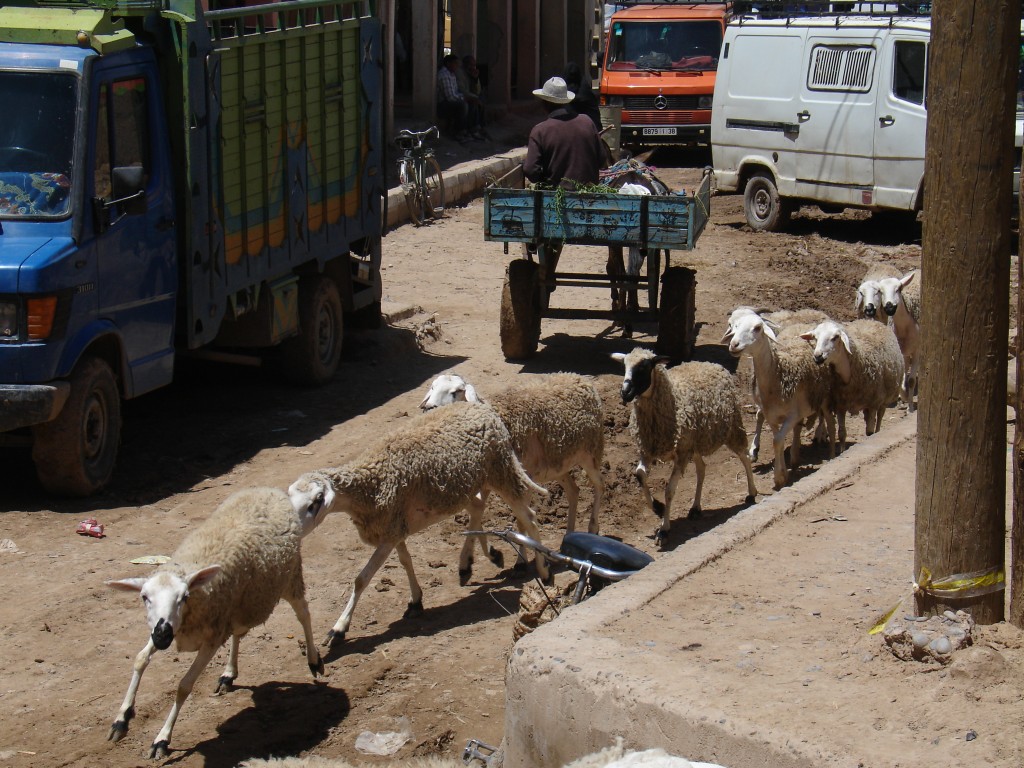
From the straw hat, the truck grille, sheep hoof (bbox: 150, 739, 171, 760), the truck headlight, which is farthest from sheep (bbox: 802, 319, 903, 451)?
the truck grille

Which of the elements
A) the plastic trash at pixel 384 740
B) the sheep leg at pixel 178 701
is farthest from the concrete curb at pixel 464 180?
the plastic trash at pixel 384 740

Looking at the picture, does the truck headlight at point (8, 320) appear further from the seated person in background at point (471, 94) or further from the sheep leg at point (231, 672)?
the seated person in background at point (471, 94)

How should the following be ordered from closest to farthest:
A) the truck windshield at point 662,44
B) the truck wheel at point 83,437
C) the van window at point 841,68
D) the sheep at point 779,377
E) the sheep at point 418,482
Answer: the sheep at point 418,482 < the truck wheel at point 83,437 < the sheep at point 779,377 < the van window at point 841,68 < the truck windshield at point 662,44

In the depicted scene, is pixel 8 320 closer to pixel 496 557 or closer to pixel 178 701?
pixel 178 701

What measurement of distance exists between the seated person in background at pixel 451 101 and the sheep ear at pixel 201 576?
18.3 metres

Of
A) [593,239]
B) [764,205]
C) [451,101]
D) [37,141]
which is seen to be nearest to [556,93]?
[593,239]

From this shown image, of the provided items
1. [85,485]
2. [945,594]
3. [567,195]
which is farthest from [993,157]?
[567,195]

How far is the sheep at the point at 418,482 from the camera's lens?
672 centimetres

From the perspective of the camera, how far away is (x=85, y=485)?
8.19 m

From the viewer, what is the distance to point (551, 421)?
7832mm

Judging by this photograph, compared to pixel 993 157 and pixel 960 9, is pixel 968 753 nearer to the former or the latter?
pixel 993 157

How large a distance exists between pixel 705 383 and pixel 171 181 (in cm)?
393

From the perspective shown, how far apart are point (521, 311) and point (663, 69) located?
13.3 metres

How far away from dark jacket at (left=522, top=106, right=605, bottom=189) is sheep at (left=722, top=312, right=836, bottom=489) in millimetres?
2951
